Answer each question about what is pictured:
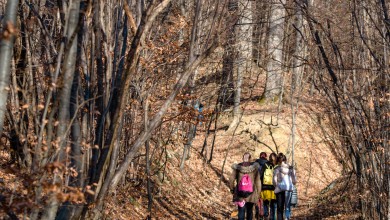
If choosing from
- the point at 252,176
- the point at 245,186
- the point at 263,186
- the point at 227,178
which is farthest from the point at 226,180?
the point at 245,186

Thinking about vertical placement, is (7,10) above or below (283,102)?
above

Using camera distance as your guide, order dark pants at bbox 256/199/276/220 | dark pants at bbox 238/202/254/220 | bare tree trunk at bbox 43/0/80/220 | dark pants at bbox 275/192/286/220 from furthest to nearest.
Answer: dark pants at bbox 256/199/276/220 < dark pants at bbox 275/192/286/220 < dark pants at bbox 238/202/254/220 < bare tree trunk at bbox 43/0/80/220

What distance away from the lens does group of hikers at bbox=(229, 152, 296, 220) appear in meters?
13.6

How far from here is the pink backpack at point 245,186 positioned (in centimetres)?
1346

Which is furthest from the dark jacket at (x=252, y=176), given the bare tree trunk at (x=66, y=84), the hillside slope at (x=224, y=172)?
the bare tree trunk at (x=66, y=84)

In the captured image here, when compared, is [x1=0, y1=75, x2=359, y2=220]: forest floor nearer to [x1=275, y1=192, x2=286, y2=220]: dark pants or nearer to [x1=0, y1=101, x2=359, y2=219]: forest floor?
[x1=0, y1=101, x2=359, y2=219]: forest floor

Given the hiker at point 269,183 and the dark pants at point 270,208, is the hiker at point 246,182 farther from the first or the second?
the dark pants at point 270,208

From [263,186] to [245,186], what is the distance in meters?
0.91

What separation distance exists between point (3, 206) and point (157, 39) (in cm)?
938

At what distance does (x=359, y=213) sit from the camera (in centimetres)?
1377

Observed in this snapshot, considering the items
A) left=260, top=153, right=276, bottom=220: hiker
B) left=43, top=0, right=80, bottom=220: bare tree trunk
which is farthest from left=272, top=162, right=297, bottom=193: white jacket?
left=43, top=0, right=80, bottom=220: bare tree trunk

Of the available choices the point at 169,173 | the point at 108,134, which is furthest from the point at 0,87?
the point at 169,173

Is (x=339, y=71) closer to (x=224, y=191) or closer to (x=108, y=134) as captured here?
(x=108, y=134)

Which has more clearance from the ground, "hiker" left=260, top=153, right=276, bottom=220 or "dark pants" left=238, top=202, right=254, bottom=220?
"hiker" left=260, top=153, right=276, bottom=220
